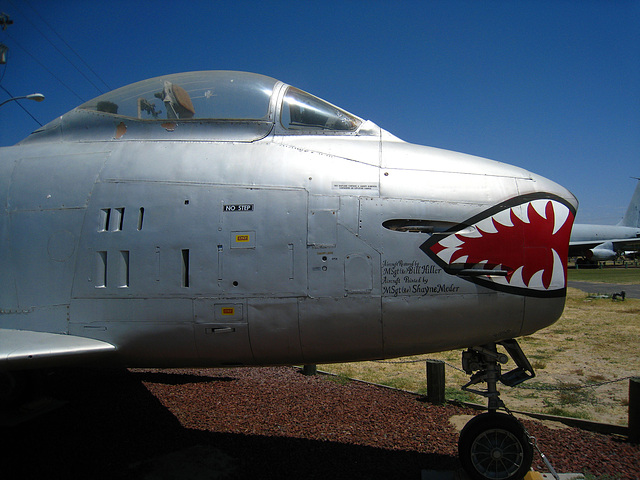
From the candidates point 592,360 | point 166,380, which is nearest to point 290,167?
point 166,380

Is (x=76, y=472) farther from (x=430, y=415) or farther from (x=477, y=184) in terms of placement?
(x=477, y=184)

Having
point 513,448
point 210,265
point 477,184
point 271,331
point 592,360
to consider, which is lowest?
point 592,360

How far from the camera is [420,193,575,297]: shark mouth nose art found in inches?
131

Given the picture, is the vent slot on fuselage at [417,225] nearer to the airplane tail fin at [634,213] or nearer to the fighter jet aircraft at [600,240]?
the fighter jet aircraft at [600,240]

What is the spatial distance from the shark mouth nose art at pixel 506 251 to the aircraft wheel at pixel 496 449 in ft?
3.98

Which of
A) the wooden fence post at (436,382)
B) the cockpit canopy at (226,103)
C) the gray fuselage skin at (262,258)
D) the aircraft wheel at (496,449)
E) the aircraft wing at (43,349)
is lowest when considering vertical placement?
the wooden fence post at (436,382)

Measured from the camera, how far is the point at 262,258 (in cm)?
337

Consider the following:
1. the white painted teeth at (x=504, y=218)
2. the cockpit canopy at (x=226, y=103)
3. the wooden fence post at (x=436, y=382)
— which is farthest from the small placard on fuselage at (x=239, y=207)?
the wooden fence post at (x=436, y=382)

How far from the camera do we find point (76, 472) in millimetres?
4215

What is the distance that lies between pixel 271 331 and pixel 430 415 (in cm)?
359

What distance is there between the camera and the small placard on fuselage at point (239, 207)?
3.46 m

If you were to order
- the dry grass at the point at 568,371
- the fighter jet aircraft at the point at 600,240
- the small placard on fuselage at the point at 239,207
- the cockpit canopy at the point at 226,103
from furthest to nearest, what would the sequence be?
1. the fighter jet aircraft at the point at 600,240
2. the dry grass at the point at 568,371
3. the cockpit canopy at the point at 226,103
4. the small placard on fuselage at the point at 239,207

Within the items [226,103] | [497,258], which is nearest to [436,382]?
[497,258]

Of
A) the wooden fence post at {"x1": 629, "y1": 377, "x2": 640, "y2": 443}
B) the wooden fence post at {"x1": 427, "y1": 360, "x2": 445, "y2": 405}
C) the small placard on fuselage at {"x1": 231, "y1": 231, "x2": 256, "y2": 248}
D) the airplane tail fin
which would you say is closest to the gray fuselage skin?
the small placard on fuselage at {"x1": 231, "y1": 231, "x2": 256, "y2": 248}
